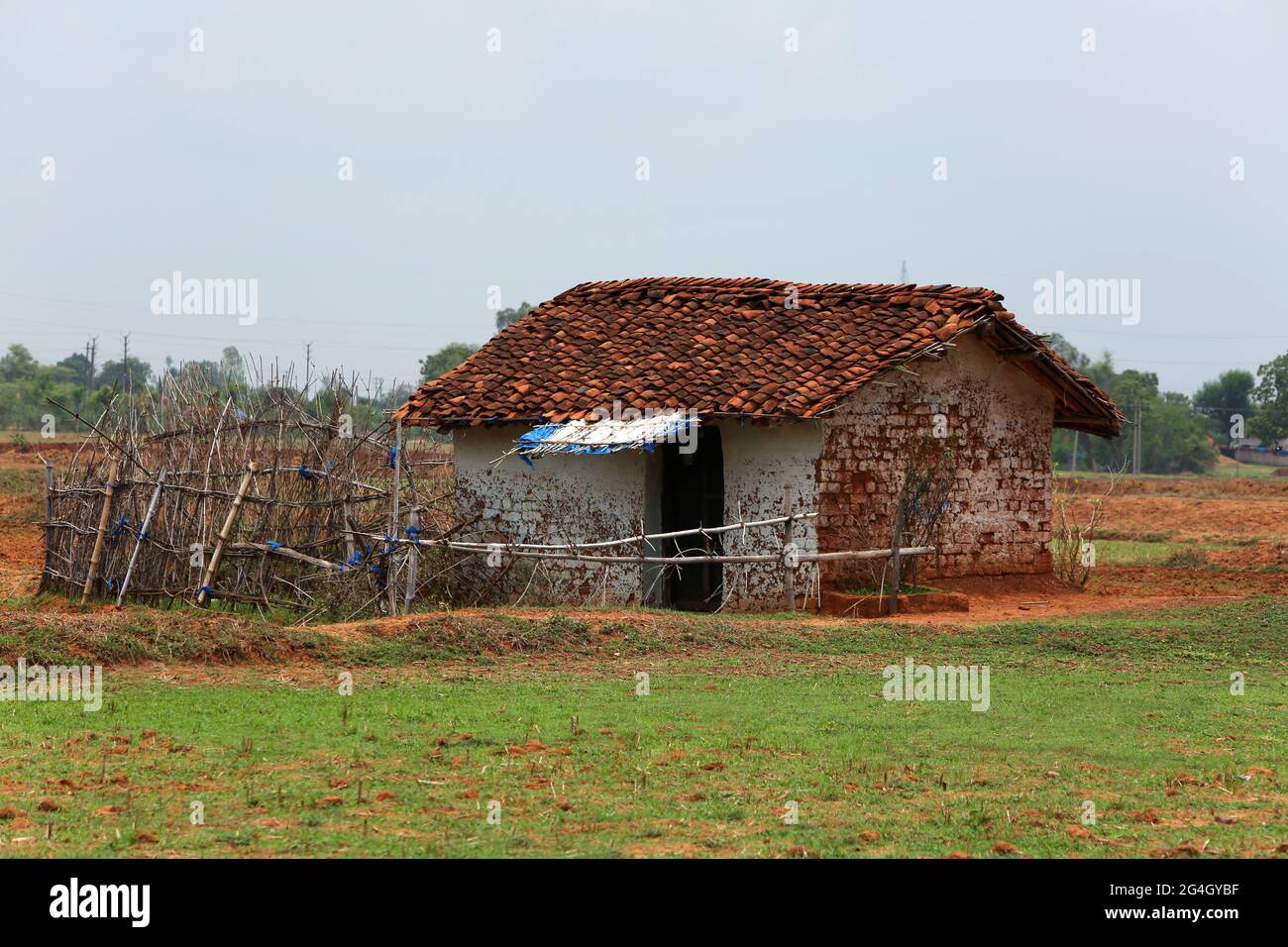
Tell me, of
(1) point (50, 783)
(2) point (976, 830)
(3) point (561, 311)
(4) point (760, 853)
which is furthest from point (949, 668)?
(3) point (561, 311)

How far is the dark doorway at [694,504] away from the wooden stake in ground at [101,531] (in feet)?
21.8

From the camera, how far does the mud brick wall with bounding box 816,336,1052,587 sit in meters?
18.2

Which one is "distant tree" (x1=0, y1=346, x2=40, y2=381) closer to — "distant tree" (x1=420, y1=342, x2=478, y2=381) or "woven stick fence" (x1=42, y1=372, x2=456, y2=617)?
"distant tree" (x1=420, y1=342, x2=478, y2=381)

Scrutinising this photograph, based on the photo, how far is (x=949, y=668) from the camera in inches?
520

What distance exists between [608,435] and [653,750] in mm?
8105

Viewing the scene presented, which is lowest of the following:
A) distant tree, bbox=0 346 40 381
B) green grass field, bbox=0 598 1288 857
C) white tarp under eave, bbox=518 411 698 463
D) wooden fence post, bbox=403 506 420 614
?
green grass field, bbox=0 598 1288 857

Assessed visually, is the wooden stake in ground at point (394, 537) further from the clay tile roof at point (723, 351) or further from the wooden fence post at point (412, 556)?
the clay tile roof at point (723, 351)

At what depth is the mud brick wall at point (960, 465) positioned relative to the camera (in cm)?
1820

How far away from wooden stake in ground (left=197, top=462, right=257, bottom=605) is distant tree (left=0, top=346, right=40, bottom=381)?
69804 millimetres

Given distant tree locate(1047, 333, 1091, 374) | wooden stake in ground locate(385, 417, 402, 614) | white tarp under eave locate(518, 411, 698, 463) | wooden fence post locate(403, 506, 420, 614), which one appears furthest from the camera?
distant tree locate(1047, 333, 1091, 374)

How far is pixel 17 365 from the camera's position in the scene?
86.1m

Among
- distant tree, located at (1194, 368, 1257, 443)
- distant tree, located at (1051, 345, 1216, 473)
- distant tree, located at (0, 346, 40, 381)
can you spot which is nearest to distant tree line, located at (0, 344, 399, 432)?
distant tree, located at (0, 346, 40, 381)
